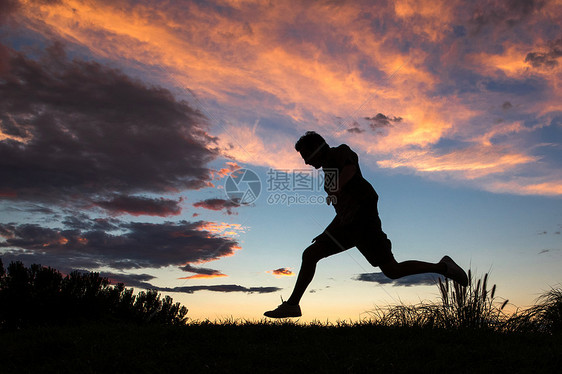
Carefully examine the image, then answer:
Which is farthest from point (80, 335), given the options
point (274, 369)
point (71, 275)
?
point (71, 275)

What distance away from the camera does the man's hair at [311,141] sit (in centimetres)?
657

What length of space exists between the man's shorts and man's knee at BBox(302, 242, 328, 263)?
3cm

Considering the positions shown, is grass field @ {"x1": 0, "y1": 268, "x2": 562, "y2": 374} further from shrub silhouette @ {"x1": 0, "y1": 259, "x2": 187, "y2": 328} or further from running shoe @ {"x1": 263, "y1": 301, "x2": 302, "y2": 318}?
shrub silhouette @ {"x1": 0, "y1": 259, "x2": 187, "y2": 328}

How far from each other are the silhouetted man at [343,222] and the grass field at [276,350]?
788 millimetres

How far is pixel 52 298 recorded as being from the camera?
14781 mm

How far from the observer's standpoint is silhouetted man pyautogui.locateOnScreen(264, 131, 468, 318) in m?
6.21

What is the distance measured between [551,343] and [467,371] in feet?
7.00

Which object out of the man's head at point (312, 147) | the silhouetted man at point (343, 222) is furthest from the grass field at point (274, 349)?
the man's head at point (312, 147)

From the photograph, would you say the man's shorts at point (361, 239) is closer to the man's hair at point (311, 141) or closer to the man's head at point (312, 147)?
the man's head at point (312, 147)

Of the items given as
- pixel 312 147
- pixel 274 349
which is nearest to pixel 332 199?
pixel 312 147

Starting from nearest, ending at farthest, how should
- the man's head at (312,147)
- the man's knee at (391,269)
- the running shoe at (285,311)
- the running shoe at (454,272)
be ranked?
the running shoe at (285,311) → the man's head at (312,147) → the man's knee at (391,269) → the running shoe at (454,272)

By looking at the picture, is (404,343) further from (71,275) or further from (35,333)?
(71,275)

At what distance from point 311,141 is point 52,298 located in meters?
12.2

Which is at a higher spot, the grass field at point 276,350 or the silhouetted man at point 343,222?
the silhouetted man at point 343,222
